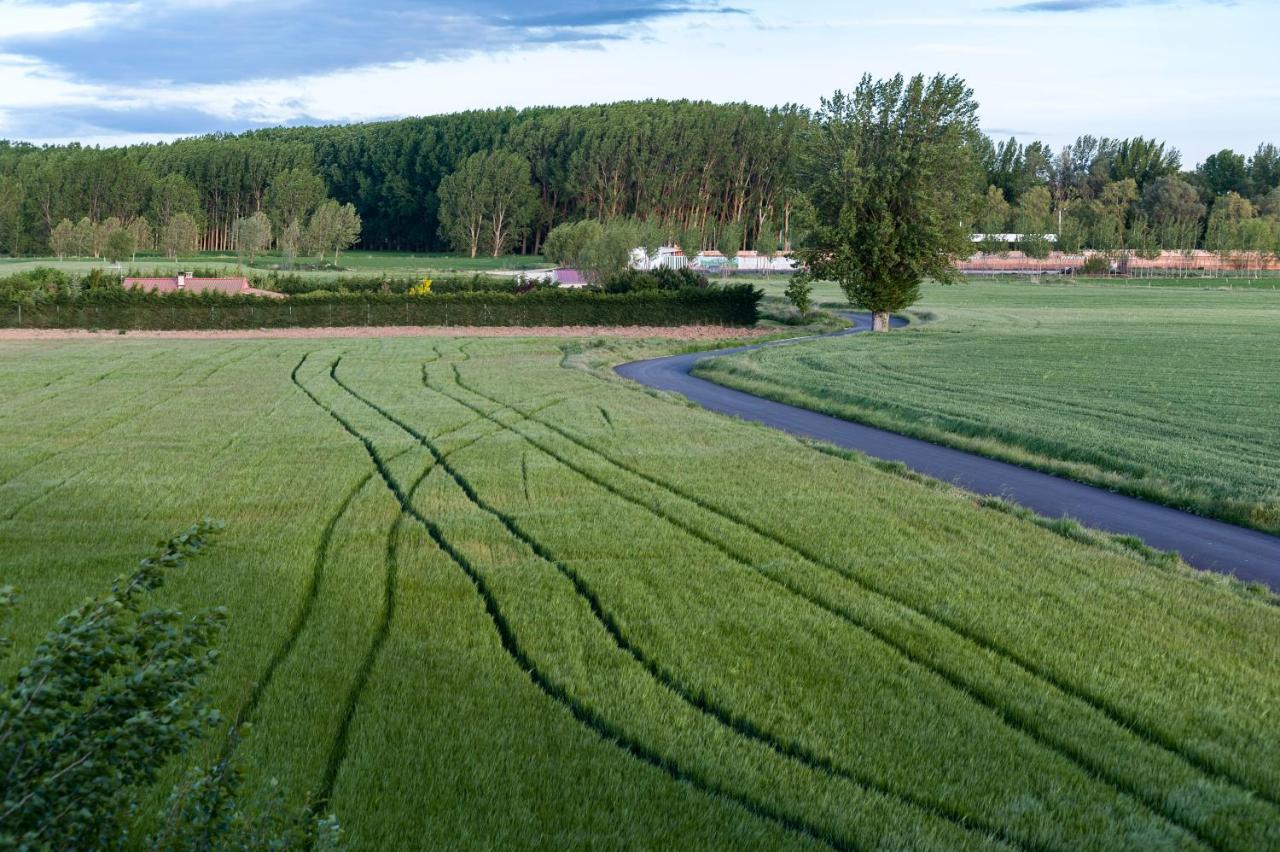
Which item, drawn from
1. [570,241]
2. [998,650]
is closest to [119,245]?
[570,241]

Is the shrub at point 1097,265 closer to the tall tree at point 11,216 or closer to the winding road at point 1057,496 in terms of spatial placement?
the winding road at point 1057,496

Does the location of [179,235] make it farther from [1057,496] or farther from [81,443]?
[1057,496]

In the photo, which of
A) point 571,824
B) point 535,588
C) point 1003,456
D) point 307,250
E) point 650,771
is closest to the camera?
point 571,824

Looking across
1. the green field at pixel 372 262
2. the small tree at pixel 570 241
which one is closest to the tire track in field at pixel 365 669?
the small tree at pixel 570 241

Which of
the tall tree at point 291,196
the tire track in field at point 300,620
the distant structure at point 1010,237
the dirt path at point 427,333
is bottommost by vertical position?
the dirt path at point 427,333

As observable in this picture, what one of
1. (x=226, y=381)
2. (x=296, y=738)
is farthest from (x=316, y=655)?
(x=226, y=381)

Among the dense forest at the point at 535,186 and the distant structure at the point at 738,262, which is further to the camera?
the dense forest at the point at 535,186

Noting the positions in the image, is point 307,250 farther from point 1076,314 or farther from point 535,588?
point 535,588
